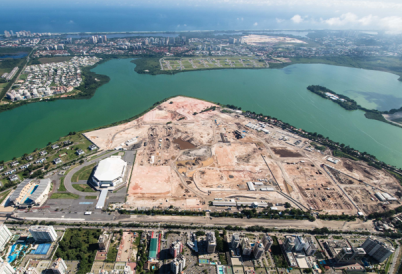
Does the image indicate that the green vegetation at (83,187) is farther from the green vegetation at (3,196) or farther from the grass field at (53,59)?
the grass field at (53,59)

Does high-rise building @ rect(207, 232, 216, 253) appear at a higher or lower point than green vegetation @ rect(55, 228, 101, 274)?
higher

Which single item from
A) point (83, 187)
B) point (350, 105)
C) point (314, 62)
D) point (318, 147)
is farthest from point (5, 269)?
point (314, 62)

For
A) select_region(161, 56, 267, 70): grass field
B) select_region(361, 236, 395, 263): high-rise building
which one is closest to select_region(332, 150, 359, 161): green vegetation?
select_region(361, 236, 395, 263): high-rise building

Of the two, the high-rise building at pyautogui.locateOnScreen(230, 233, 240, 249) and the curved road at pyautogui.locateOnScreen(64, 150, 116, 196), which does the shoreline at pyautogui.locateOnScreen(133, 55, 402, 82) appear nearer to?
the curved road at pyautogui.locateOnScreen(64, 150, 116, 196)

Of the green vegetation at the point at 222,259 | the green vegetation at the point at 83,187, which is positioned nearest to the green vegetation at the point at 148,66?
the green vegetation at the point at 83,187

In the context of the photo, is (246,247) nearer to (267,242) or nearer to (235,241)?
(235,241)
